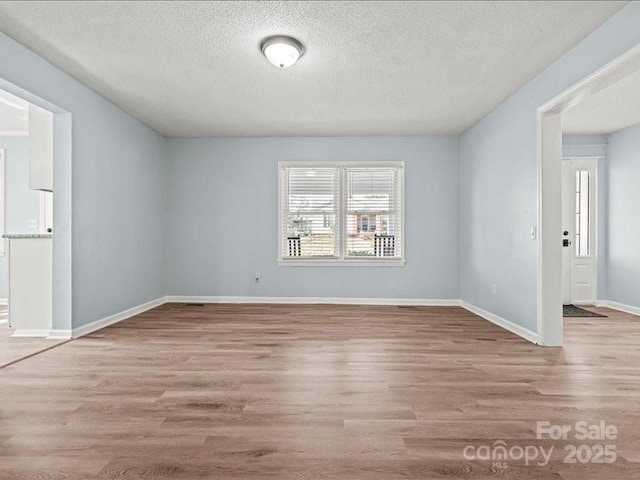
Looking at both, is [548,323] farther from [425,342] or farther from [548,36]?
[548,36]

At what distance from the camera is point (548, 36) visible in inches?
122

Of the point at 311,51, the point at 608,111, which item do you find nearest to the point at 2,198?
the point at 311,51

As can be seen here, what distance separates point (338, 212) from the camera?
629cm

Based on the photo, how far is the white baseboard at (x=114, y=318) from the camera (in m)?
4.11

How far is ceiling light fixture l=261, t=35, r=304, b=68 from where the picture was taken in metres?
3.17

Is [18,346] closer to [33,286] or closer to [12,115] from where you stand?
[33,286]

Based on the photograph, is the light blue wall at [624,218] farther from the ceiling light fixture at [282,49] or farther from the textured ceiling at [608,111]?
the ceiling light fixture at [282,49]

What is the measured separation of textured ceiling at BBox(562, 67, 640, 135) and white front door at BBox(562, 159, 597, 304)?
24.9 inches

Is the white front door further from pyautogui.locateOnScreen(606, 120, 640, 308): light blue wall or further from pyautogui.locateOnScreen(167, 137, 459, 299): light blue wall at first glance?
pyautogui.locateOnScreen(167, 137, 459, 299): light blue wall

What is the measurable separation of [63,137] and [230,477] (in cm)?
387

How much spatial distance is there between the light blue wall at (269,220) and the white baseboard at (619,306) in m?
2.30

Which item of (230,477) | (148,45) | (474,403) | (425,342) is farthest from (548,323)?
(148,45)

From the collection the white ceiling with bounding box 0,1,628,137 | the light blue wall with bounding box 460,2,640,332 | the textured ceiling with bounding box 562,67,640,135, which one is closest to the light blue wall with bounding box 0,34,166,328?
the white ceiling with bounding box 0,1,628,137

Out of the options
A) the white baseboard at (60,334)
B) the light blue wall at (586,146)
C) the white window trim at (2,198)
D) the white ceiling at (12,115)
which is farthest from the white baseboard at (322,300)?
the white ceiling at (12,115)
